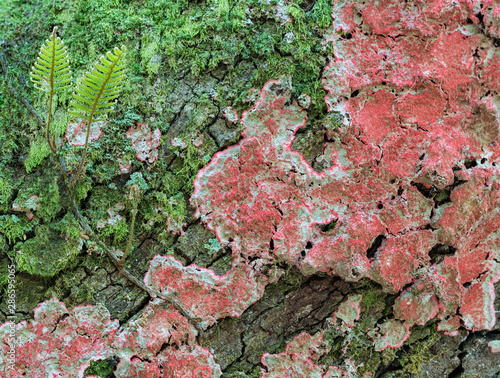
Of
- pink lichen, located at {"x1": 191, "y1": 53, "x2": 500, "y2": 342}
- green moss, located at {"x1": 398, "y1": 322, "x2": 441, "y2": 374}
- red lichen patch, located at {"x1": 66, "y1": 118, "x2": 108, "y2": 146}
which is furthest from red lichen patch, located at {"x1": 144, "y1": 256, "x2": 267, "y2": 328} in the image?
green moss, located at {"x1": 398, "y1": 322, "x2": 441, "y2": 374}

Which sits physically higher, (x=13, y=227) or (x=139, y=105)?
(x=139, y=105)

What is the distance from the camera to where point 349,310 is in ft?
5.91

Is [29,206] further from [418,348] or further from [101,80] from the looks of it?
[418,348]

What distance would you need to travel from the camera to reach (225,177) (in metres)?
1.76

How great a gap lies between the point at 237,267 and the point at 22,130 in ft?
4.11

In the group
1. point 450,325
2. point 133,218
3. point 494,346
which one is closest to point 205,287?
point 133,218

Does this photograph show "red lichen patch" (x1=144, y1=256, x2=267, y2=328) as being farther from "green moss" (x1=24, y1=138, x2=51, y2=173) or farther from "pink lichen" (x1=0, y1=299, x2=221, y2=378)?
"green moss" (x1=24, y1=138, x2=51, y2=173)

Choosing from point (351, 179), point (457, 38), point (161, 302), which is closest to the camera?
point (161, 302)

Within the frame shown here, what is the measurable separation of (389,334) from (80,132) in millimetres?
1765

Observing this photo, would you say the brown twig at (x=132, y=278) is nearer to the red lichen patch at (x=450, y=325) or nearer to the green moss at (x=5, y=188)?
the green moss at (x=5, y=188)

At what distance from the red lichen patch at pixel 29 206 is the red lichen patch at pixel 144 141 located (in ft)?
1.65

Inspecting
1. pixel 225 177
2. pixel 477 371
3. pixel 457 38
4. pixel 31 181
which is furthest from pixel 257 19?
pixel 477 371

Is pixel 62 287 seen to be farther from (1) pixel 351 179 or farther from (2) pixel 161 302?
(1) pixel 351 179

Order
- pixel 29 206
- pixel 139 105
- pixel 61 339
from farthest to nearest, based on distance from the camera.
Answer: pixel 139 105
pixel 29 206
pixel 61 339
